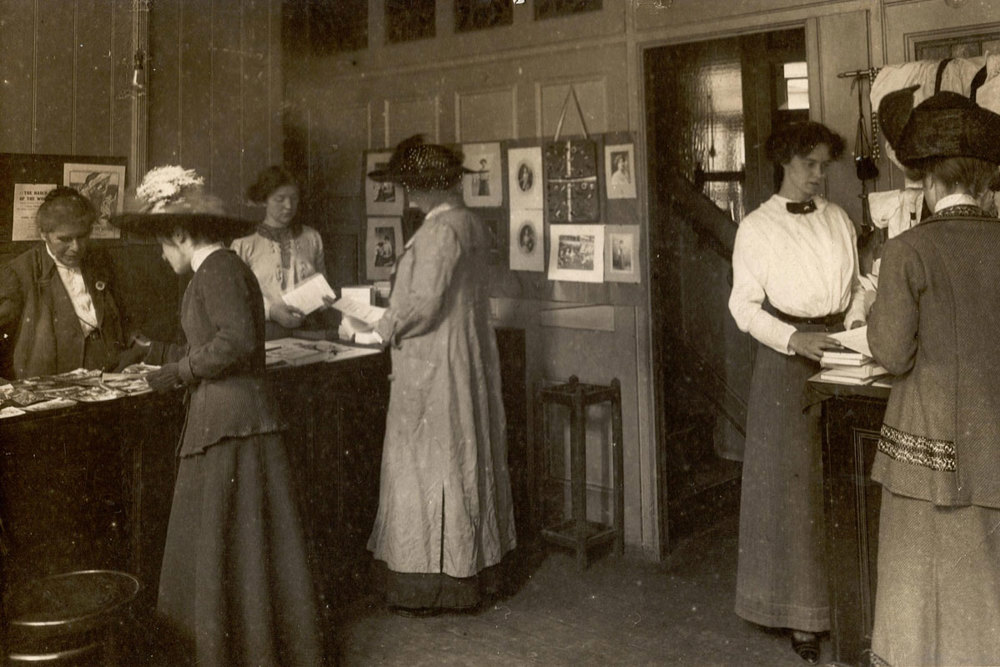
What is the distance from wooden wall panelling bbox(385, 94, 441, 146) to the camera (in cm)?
517

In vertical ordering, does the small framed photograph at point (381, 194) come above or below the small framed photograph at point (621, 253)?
above

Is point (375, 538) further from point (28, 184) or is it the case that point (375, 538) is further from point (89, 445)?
Result: point (28, 184)

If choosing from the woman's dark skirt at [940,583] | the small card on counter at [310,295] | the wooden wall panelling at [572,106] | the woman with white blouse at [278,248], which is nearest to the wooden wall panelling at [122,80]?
the woman with white blouse at [278,248]

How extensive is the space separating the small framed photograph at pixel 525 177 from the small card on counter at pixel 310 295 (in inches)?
54.5

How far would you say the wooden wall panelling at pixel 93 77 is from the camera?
4414mm

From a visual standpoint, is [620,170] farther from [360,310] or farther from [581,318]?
[360,310]

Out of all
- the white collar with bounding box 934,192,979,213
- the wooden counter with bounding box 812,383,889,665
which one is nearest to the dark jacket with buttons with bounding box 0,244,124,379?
the wooden counter with bounding box 812,383,889,665

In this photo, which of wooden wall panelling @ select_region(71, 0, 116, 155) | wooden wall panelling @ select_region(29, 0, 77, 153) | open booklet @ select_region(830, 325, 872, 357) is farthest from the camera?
wooden wall panelling @ select_region(71, 0, 116, 155)

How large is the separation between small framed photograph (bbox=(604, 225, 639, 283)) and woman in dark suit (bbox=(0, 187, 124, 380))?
7.74ft

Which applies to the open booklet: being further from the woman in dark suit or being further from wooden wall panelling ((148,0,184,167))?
wooden wall panelling ((148,0,184,167))

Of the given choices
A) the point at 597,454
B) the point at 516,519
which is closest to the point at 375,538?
the point at 516,519

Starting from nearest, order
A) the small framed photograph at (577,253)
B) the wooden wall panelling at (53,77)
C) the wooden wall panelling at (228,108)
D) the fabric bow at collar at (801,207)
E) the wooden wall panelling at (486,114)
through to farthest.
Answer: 1. the fabric bow at collar at (801,207)
2. the wooden wall panelling at (53,77)
3. the small framed photograph at (577,253)
4. the wooden wall panelling at (486,114)
5. the wooden wall panelling at (228,108)

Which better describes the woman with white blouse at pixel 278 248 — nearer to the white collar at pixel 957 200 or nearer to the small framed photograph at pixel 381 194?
the small framed photograph at pixel 381 194

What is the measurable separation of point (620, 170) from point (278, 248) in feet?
6.18
